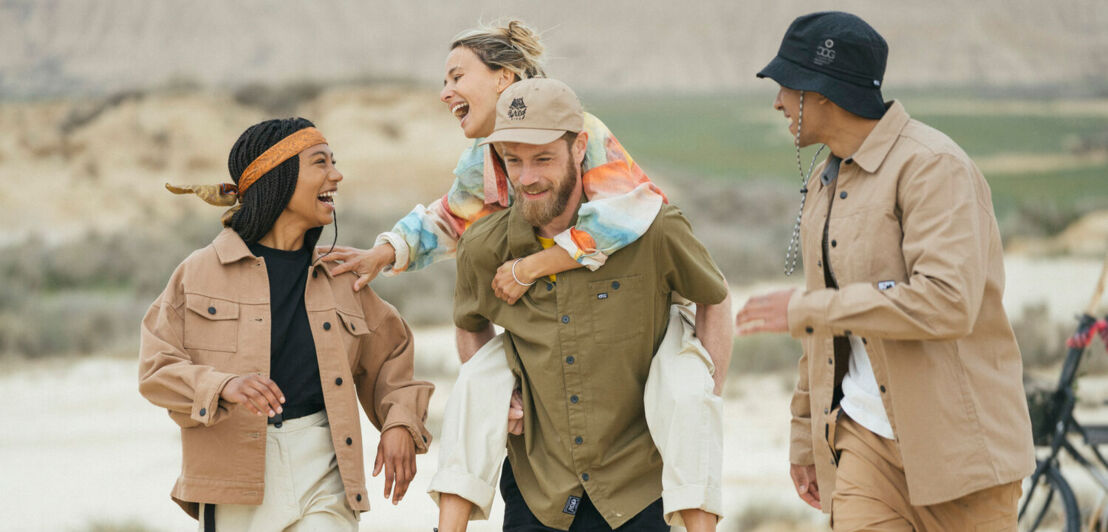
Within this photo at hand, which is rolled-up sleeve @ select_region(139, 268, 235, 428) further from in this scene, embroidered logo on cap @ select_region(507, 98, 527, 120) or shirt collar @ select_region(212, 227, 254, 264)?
embroidered logo on cap @ select_region(507, 98, 527, 120)

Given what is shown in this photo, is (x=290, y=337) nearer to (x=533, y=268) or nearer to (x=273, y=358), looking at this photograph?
(x=273, y=358)

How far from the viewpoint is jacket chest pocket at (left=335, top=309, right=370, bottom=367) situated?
427cm

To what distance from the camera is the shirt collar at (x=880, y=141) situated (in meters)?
3.72

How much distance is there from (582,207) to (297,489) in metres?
1.28

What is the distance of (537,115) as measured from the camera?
388 centimetres

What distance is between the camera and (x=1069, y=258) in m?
23.7

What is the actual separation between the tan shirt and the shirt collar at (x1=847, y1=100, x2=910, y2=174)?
1.86 ft

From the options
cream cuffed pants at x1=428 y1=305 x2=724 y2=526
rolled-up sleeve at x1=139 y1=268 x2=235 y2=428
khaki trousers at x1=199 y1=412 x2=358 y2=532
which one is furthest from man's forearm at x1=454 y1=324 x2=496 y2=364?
rolled-up sleeve at x1=139 y1=268 x2=235 y2=428

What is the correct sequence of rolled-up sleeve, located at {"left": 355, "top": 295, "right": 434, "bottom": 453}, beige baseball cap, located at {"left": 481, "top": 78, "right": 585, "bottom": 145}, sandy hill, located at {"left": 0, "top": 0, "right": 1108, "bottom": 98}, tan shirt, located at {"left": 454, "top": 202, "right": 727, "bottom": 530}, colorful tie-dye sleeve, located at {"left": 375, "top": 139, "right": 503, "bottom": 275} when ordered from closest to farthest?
beige baseball cap, located at {"left": 481, "top": 78, "right": 585, "bottom": 145}
tan shirt, located at {"left": 454, "top": 202, "right": 727, "bottom": 530}
rolled-up sleeve, located at {"left": 355, "top": 295, "right": 434, "bottom": 453}
colorful tie-dye sleeve, located at {"left": 375, "top": 139, "right": 503, "bottom": 275}
sandy hill, located at {"left": 0, "top": 0, "right": 1108, "bottom": 98}

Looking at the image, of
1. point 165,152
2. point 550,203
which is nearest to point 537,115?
point 550,203

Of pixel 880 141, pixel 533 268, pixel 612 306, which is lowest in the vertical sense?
pixel 612 306

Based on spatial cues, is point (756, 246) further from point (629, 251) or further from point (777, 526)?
point (629, 251)

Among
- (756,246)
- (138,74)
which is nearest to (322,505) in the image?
(756,246)

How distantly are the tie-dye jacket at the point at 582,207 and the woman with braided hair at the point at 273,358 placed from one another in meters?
0.43
